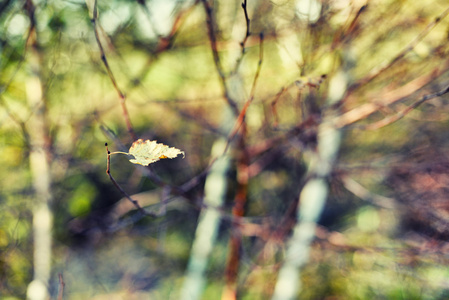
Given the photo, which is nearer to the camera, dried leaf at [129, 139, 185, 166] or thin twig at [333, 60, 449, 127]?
dried leaf at [129, 139, 185, 166]

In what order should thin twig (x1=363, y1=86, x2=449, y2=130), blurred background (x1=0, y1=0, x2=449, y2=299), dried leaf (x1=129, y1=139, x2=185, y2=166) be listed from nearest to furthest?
1. dried leaf (x1=129, y1=139, x2=185, y2=166)
2. thin twig (x1=363, y1=86, x2=449, y2=130)
3. blurred background (x1=0, y1=0, x2=449, y2=299)

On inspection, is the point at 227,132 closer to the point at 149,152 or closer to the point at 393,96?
the point at 393,96

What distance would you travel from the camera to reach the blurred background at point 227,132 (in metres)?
2.07

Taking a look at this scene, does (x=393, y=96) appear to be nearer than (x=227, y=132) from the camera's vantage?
Yes

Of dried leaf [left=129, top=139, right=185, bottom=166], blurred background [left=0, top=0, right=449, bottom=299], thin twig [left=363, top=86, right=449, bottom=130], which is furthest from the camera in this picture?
blurred background [left=0, top=0, right=449, bottom=299]

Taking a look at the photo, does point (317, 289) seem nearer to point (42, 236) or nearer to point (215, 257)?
point (215, 257)

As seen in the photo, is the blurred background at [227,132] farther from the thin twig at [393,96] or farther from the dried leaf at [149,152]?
the dried leaf at [149,152]

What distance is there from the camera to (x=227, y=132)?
A: 9.26 feet

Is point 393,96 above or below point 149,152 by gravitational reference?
above

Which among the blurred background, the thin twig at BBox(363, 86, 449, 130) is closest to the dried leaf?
the blurred background

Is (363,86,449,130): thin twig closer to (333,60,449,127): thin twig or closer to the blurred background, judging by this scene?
the blurred background

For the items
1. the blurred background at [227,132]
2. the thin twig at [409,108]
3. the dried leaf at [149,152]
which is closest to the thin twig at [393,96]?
the blurred background at [227,132]

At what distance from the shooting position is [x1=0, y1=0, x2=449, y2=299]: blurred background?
207 cm

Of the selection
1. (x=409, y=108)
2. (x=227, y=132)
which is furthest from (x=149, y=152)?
(x=227, y=132)
